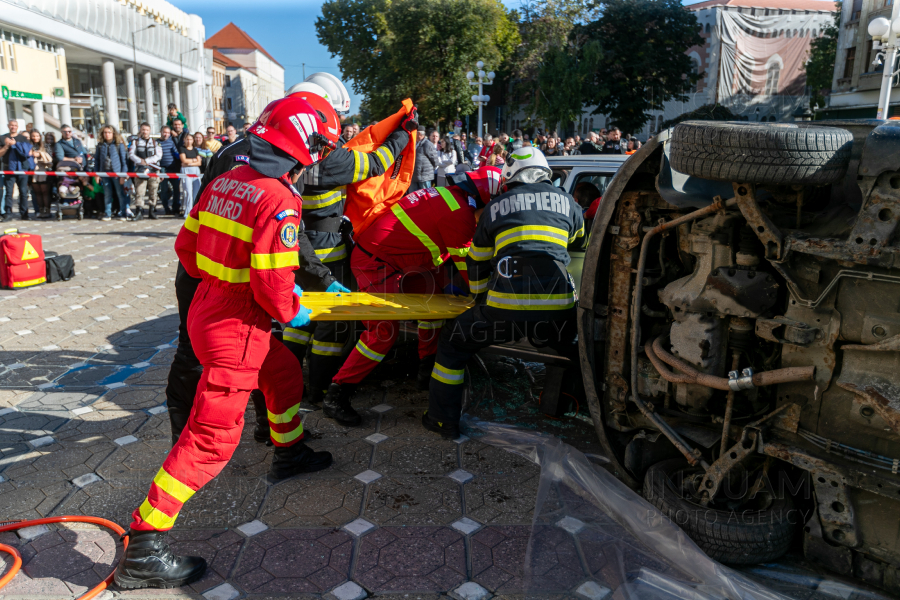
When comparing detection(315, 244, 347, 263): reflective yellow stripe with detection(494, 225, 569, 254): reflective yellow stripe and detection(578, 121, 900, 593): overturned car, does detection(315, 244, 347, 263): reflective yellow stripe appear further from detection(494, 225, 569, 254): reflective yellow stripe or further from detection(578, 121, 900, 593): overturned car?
detection(578, 121, 900, 593): overturned car

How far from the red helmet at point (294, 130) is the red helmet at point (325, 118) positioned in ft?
0.29

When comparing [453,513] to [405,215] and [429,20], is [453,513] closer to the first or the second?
[405,215]

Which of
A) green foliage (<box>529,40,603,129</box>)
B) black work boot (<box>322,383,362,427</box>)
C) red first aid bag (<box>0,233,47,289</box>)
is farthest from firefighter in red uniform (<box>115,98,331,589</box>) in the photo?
green foliage (<box>529,40,603,129</box>)

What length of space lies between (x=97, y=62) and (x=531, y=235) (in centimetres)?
4523

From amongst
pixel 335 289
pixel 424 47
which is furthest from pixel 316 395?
pixel 424 47

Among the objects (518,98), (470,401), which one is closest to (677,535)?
(470,401)

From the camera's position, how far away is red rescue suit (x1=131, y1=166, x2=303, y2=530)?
285 centimetres

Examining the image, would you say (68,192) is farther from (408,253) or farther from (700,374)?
(700,374)

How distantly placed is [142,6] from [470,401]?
4801 centimetres

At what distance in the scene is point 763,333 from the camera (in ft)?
8.94

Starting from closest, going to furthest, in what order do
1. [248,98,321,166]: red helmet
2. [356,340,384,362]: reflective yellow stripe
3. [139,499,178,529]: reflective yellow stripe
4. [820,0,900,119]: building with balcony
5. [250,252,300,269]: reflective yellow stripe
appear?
[139,499,178,529]: reflective yellow stripe < [250,252,300,269]: reflective yellow stripe < [248,98,321,166]: red helmet < [356,340,384,362]: reflective yellow stripe < [820,0,900,119]: building with balcony

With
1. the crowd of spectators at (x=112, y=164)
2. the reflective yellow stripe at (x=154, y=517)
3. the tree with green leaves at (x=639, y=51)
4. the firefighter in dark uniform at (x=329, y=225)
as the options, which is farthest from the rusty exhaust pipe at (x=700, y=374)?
the tree with green leaves at (x=639, y=51)

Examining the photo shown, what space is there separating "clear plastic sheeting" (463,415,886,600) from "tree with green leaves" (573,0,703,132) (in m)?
37.6

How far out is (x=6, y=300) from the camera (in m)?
7.46
